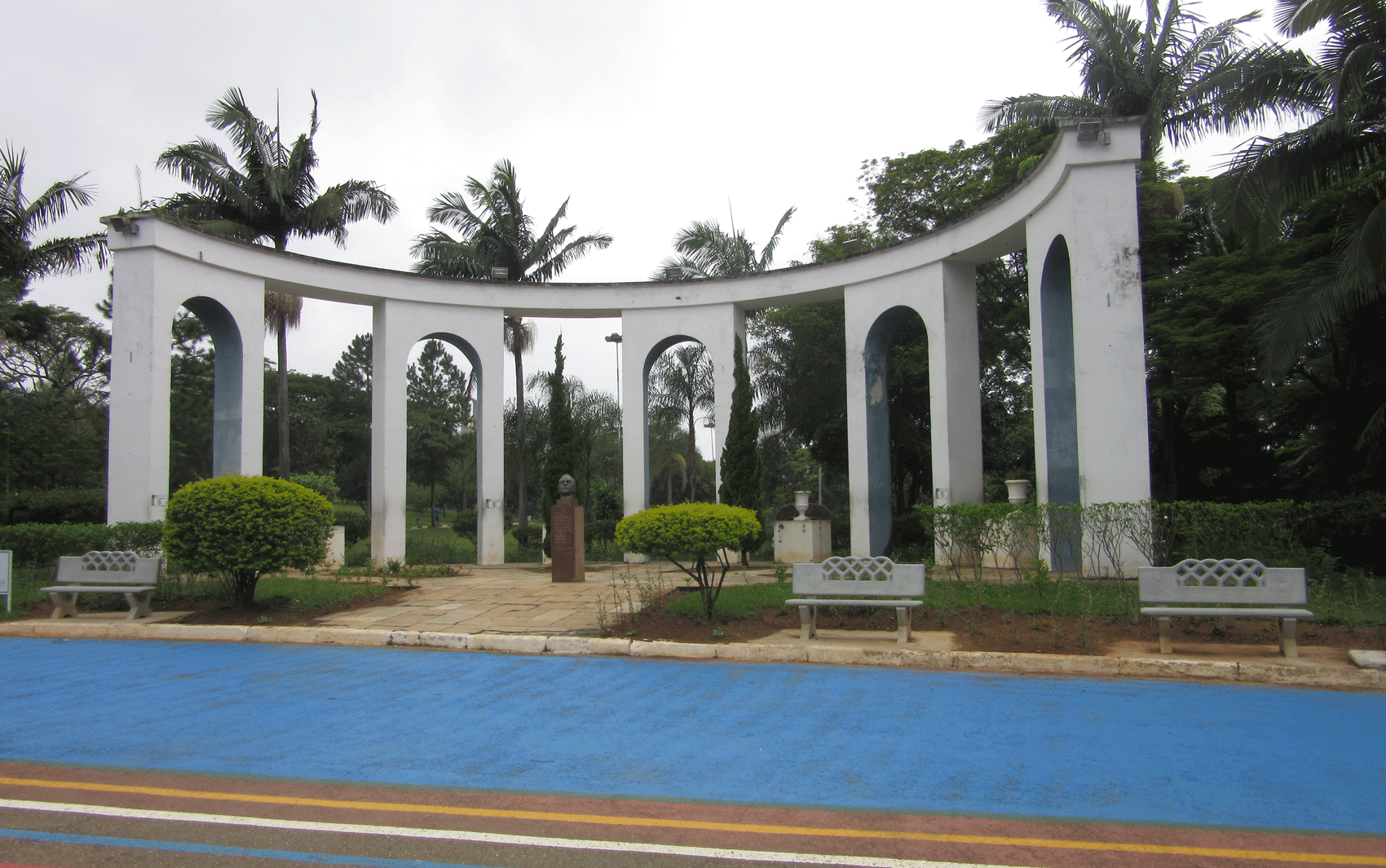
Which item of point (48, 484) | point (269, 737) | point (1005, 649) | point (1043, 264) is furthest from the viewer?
point (48, 484)

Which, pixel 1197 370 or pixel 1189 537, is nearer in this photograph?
pixel 1189 537

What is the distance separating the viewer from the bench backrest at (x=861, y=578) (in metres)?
8.34

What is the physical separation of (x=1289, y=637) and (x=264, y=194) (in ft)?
72.2

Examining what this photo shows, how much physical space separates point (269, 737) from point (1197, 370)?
19.2m

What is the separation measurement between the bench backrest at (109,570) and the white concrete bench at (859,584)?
767 centimetres

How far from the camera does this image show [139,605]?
33.6ft

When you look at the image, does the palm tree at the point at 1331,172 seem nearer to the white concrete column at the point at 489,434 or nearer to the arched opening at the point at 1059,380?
the arched opening at the point at 1059,380

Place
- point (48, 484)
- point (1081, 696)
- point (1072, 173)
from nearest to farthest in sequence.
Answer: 1. point (1081, 696)
2. point (1072, 173)
3. point (48, 484)

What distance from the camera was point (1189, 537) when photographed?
10539mm

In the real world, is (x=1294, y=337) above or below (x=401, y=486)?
above

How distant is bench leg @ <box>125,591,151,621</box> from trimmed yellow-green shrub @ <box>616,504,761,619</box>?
587 cm

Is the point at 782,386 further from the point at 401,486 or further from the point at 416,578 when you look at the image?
the point at 416,578

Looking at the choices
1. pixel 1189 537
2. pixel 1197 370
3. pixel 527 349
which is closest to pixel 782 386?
pixel 527 349

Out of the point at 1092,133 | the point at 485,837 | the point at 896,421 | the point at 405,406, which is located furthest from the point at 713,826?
the point at 896,421
